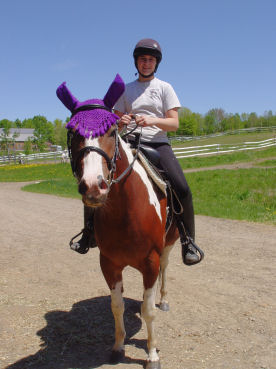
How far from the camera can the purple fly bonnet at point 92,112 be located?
275 centimetres

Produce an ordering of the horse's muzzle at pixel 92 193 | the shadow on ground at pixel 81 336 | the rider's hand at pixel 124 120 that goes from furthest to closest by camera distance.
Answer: the shadow on ground at pixel 81 336 → the rider's hand at pixel 124 120 → the horse's muzzle at pixel 92 193

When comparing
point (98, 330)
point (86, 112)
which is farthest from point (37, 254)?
point (86, 112)

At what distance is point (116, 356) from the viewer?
3.73 m

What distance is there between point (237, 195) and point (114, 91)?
10.9 metres

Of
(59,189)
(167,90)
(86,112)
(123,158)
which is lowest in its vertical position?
(59,189)

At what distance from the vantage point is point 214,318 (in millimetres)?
4473

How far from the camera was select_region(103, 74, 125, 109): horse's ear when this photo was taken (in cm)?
293

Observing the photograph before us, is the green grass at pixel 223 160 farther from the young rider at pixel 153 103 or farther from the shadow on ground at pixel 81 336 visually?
the young rider at pixel 153 103

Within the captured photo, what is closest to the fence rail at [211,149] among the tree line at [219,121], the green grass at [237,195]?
the green grass at [237,195]

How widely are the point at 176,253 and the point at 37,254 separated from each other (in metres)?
2.97

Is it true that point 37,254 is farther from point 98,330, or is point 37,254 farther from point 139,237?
point 139,237

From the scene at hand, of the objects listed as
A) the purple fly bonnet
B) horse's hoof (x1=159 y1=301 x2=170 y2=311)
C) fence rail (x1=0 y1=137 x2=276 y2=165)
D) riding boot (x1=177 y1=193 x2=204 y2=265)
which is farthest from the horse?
fence rail (x1=0 y1=137 x2=276 y2=165)

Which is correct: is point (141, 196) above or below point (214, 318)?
above

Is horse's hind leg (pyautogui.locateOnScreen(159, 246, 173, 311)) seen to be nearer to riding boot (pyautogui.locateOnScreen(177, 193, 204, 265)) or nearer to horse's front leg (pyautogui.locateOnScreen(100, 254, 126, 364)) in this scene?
riding boot (pyautogui.locateOnScreen(177, 193, 204, 265))
